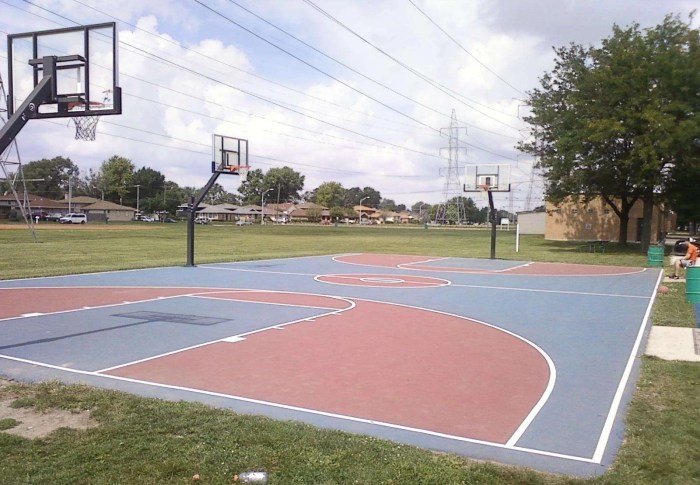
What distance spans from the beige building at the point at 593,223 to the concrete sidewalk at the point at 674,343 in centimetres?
4355

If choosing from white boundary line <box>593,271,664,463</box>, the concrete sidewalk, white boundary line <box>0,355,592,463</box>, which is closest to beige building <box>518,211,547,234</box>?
the concrete sidewalk

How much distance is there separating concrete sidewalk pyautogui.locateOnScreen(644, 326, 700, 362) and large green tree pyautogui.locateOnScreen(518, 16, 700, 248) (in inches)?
832

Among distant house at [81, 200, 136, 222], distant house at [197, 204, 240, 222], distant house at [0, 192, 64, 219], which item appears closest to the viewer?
distant house at [0, 192, 64, 219]

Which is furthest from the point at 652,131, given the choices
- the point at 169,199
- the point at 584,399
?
the point at 169,199

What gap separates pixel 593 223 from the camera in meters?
56.1

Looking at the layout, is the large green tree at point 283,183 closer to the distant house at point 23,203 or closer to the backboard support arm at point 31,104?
the distant house at point 23,203

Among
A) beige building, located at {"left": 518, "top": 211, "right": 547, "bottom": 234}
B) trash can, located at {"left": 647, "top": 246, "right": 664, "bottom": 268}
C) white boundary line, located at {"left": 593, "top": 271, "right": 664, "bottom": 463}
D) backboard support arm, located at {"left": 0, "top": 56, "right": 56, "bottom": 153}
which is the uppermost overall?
backboard support arm, located at {"left": 0, "top": 56, "right": 56, "bottom": 153}

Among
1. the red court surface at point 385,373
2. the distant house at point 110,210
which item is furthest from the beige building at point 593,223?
the distant house at point 110,210

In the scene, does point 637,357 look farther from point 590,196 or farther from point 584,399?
point 590,196

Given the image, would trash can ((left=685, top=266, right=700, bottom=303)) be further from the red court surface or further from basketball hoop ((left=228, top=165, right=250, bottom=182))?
basketball hoop ((left=228, top=165, right=250, bottom=182))

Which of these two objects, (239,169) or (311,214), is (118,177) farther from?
(239,169)

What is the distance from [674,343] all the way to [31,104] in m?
10.9

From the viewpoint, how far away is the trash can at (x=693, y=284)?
1455cm

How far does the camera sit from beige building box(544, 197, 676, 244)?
5462 centimetres
